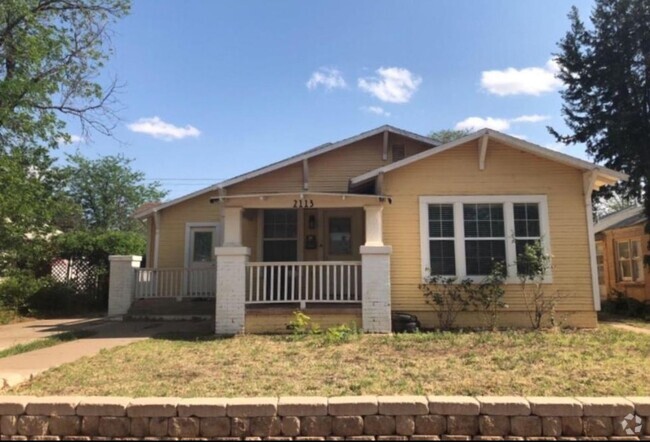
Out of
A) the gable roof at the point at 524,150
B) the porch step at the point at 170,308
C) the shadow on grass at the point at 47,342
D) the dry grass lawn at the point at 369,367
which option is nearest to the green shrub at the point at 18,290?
the porch step at the point at 170,308

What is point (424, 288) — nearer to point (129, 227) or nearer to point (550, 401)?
point (550, 401)

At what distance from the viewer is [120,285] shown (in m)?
14.0

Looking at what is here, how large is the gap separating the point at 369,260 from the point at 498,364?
12.7ft

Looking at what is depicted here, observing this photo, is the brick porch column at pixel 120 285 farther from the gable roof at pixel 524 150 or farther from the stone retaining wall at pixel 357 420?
the stone retaining wall at pixel 357 420

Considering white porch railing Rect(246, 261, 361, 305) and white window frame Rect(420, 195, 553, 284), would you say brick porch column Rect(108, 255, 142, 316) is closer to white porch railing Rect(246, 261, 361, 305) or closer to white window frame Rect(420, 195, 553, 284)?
white porch railing Rect(246, 261, 361, 305)

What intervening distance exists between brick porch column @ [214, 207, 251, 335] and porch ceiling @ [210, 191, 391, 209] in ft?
2.92

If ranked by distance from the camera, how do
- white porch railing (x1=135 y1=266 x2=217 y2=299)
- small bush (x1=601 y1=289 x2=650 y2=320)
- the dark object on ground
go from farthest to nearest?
small bush (x1=601 y1=289 x2=650 y2=320) → white porch railing (x1=135 y1=266 x2=217 y2=299) → the dark object on ground

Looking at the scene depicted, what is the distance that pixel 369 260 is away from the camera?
33.8 ft

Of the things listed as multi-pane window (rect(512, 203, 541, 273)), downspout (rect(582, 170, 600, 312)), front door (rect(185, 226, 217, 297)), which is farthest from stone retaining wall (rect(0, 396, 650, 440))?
front door (rect(185, 226, 217, 297))

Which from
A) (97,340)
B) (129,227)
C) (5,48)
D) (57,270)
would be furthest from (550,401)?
(129,227)

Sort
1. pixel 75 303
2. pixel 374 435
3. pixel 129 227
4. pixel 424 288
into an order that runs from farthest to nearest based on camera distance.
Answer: pixel 129 227
pixel 75 303
pixel 424 288
pixel 374 435

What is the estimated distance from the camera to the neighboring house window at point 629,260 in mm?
17766

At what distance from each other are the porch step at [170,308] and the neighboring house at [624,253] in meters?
14.1

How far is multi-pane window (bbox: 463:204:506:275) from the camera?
1085cm
